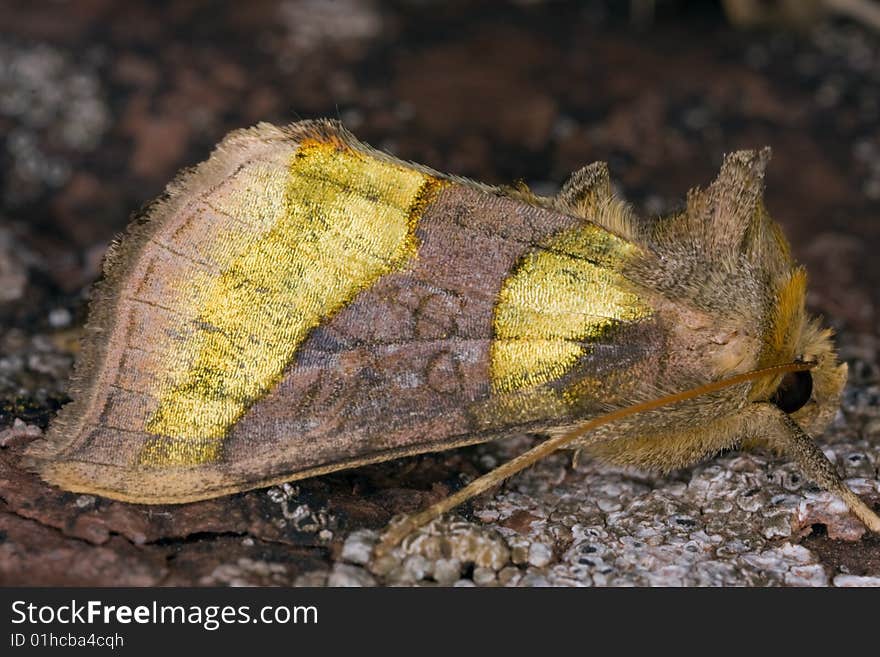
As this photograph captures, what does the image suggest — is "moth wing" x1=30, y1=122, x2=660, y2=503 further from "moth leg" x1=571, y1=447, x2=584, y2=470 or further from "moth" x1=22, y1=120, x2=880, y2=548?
"moth leg" x1=571, y1=447, x2=584, y2=470

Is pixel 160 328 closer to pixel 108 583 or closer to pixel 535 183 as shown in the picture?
pixel 108 583

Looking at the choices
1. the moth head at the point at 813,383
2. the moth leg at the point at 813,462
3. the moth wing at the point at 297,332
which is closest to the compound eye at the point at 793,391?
the moth head at the point at 813,383

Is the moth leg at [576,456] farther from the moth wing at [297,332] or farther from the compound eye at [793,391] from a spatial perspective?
the compound eye at [793,391]

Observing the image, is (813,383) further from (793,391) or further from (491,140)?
(491,140)

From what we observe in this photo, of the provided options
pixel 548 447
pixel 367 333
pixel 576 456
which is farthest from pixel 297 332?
pixel 576 456

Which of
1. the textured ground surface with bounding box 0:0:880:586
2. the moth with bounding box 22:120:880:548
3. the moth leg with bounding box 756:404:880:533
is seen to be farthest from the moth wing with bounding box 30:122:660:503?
the moth leg with bounding box 756:404:880:533
